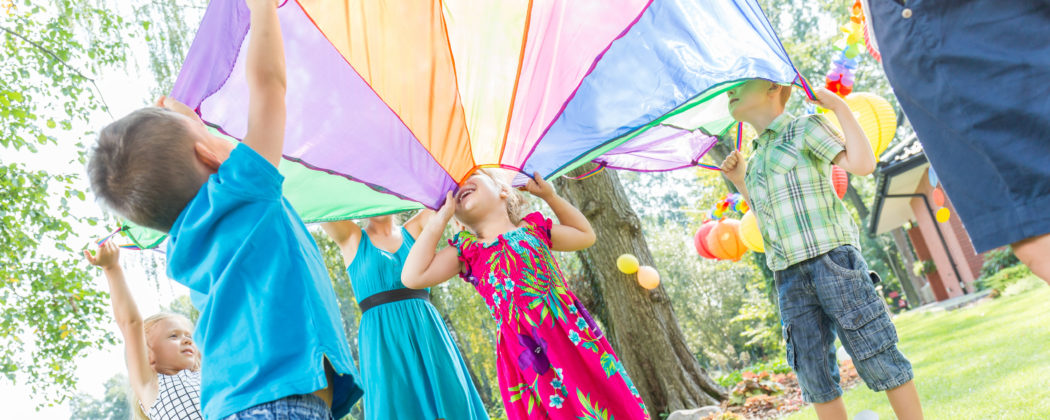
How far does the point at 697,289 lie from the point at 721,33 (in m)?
35.5

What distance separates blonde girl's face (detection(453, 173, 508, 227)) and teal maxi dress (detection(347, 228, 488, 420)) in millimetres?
864

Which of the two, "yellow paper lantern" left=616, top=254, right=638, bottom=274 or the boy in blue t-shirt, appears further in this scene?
"yellow paper lantern" left=616, top=254, right=638, bottom=274

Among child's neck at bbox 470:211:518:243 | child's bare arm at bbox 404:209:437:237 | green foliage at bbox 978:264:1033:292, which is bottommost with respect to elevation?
green foliage at bbox 978:264:1033:292

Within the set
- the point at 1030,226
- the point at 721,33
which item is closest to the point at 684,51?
the point at 721,33

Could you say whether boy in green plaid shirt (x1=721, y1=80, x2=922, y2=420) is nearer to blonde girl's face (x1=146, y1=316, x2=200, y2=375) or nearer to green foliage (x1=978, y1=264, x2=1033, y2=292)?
blonde girl's face (x1=146, y1=316, x2=200, y2=375)

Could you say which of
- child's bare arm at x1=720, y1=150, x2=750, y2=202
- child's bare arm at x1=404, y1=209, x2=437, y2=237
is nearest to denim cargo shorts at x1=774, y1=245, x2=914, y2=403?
child's bare arm at x1=720, y1=150, x2=750, y2=202

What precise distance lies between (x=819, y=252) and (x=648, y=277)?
2.79 meters

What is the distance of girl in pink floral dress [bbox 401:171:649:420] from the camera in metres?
2.74

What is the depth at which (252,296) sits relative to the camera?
165cm

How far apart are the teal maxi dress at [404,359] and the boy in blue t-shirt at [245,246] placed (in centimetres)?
176

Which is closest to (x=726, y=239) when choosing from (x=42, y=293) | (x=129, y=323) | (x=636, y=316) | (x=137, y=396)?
(x=636, y=316)

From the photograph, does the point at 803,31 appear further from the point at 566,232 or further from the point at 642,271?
the point at 566,232

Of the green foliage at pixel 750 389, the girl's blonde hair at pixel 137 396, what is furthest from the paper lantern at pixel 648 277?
the girl's blonde hair at pixel 137 396

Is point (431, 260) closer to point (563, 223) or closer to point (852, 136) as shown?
point (563, 223)
